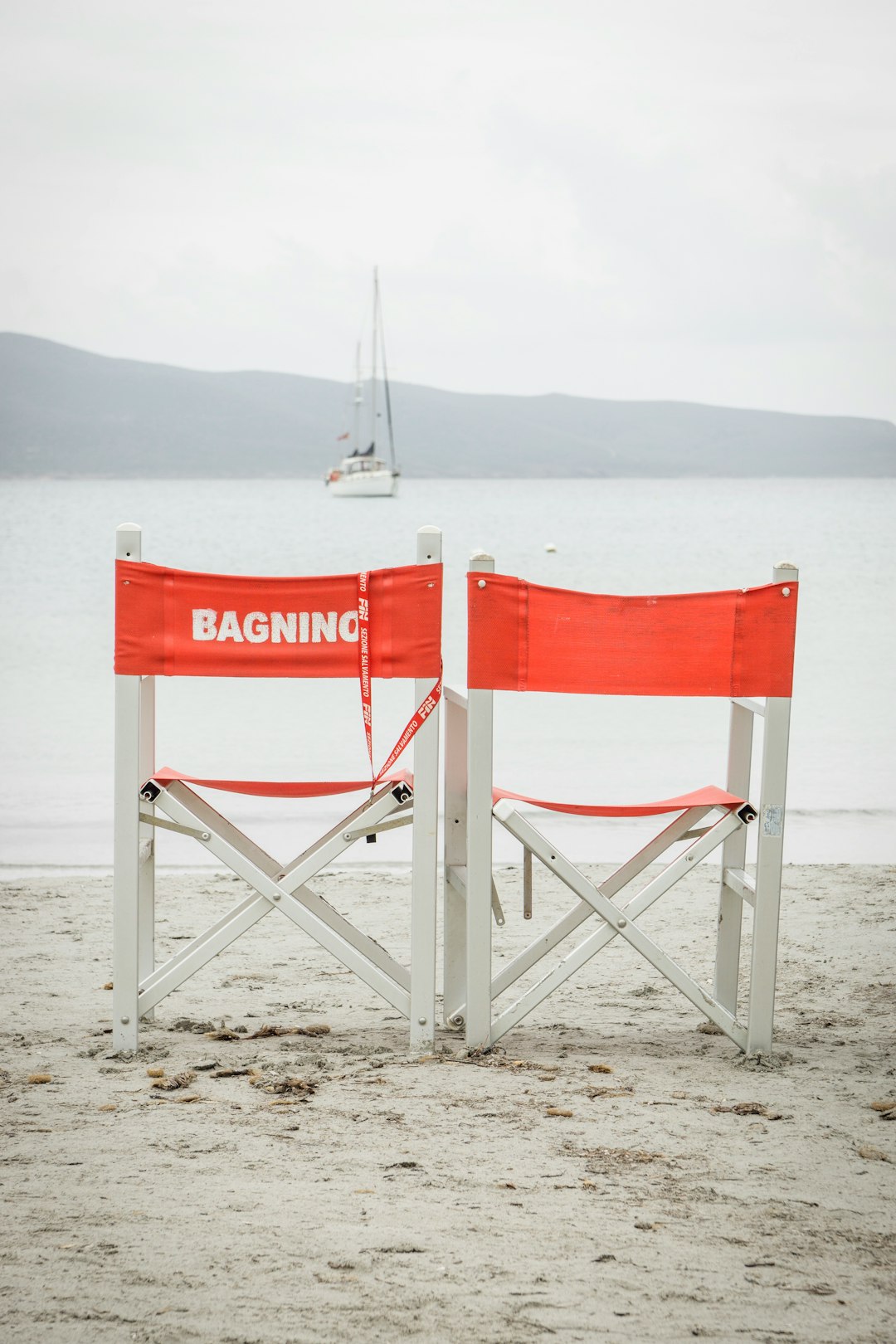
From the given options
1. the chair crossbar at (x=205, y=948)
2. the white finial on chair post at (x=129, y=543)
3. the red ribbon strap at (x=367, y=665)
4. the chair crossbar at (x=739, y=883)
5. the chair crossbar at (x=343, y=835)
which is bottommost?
the chair crossbar at (x=205, y=948)

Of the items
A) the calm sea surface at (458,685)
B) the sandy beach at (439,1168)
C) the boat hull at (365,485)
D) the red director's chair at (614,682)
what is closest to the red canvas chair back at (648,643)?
the red director's chair at (614,682)

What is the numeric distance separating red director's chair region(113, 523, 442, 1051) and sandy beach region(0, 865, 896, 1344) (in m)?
0.29

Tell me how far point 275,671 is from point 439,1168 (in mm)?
1418

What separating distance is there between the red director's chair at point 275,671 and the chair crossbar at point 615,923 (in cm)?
28

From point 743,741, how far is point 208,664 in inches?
66.1

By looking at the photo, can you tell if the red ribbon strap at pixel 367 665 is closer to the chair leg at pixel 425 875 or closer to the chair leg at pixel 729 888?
the chair leg at pixel 425 875

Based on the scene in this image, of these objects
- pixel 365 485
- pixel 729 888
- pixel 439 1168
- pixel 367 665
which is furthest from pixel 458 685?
pixel 365 485

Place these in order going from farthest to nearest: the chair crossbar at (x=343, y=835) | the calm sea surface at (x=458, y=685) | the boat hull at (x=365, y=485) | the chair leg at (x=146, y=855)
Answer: the boat hull at (x=365, y=485), the calm sea surface at (x=458, y=685), the chair leg at (x=146, y=855), the chair crossbar at (x=343, y=835)

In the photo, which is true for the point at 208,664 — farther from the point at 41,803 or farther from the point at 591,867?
the point at 41,803

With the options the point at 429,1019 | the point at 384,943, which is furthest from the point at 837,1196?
the point at 384,943

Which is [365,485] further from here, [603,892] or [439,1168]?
[439,1168]

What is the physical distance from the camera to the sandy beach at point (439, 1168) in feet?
8.40

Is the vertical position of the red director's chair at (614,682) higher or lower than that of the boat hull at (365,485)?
lower

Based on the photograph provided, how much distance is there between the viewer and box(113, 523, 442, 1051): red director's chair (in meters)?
3.82
